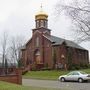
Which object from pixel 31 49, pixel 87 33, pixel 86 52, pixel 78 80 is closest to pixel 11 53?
pixel 31 49

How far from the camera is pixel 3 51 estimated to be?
259 ft

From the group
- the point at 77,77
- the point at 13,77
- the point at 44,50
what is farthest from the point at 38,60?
the point at 13,77

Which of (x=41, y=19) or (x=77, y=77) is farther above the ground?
(x=41, y=19)

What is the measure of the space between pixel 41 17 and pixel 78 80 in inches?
1467

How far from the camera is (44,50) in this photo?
6812 cm

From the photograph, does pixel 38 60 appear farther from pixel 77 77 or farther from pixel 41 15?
pixel 77 77

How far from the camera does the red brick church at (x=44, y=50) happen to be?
66.1 m

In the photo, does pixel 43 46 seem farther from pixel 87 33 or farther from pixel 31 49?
pixel 87 33

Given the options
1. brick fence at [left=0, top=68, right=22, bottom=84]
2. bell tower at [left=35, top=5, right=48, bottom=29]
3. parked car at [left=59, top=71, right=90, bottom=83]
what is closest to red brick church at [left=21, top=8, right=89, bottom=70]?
Answer: bell tower at [left=35, top=5, right=48, bottom=29]

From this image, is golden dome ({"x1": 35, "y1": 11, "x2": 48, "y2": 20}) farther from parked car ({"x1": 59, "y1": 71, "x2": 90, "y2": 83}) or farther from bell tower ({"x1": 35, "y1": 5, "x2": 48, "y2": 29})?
parked car ({"x1": 59, "y1": 71, "x2": 90, "y2": 83})

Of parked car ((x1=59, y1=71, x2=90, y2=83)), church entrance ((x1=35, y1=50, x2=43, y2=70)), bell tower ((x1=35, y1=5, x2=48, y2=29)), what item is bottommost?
parked car ((x1=59, y1=71, x2=90, y2=83))

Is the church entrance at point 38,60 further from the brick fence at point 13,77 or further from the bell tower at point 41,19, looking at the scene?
the brick fence at point 13,77

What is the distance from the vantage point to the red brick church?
66.1 m

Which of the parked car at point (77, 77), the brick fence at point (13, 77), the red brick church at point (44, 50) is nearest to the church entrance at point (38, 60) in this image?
the red brick church at point (44, 50)
